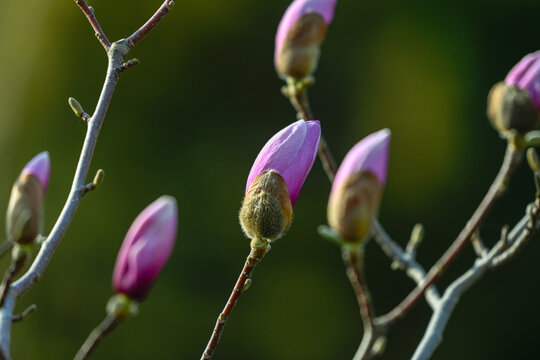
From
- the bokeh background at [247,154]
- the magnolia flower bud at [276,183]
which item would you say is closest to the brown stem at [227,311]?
the magnolia flower bud at [276,183]

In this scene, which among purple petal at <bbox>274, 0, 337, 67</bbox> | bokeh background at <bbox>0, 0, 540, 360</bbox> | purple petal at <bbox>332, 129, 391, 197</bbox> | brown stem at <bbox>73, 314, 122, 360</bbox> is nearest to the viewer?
brown stem at <bbox>73, 314, 122, 360</bbox>

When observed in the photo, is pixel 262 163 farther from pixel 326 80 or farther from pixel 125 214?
pixel 326 80

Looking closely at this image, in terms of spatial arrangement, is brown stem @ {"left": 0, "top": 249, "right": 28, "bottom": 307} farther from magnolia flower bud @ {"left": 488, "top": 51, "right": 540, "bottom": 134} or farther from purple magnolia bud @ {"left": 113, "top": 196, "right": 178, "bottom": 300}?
magnolia flower bud @ {"left": 488, "top": 51, "right": 540, "bottom": 134}

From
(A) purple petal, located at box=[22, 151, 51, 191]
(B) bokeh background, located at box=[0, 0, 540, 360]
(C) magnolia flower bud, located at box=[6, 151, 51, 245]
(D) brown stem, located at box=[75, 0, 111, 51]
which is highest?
(D) brown stem, located at box=[75, 0, 111, 51]

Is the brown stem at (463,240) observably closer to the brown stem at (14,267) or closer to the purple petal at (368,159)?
the purple petal at (368,159)

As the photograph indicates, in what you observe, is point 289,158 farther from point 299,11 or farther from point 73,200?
point 299,11

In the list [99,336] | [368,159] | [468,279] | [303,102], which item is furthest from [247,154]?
[99,336]

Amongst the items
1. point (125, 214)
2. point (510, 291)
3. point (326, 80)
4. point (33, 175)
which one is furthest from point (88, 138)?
point (510, 291)

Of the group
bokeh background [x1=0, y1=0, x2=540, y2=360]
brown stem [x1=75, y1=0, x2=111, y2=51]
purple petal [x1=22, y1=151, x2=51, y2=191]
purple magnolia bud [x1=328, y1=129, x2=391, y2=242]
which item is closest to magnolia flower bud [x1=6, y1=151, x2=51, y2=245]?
purple petal [x1=22, y1=151, x2=51, y2=191]
